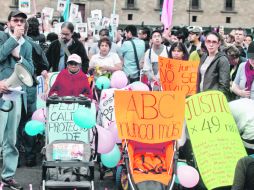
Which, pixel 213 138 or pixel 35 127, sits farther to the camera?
pixel 35 127

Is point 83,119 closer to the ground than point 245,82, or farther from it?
closer to the ground

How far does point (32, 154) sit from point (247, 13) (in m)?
48.7

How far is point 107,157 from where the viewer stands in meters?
7.48

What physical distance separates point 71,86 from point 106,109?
2.08 feet

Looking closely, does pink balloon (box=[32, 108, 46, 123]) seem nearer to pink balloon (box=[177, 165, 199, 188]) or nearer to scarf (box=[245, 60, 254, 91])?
pink balloon (box=[177, 165, 199, 188])

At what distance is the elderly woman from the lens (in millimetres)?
10438

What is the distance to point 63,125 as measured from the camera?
747 cm

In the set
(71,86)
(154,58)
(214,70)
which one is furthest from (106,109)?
(154,58)

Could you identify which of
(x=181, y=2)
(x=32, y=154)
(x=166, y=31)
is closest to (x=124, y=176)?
(x=32, y=154)

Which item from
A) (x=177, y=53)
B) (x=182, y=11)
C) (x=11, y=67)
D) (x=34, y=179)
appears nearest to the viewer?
(x=11, y=67)

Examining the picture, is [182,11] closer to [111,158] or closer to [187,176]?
[111,158]

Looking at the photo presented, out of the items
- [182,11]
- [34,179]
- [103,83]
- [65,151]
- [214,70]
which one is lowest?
[34,179]

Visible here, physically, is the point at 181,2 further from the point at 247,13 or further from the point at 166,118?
the point at 166,118

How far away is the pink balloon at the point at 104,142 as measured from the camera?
7.38 m
